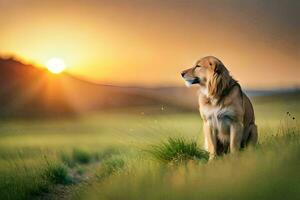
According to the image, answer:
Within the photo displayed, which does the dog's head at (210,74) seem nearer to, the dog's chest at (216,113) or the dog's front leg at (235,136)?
the dog's chest at (216,113)

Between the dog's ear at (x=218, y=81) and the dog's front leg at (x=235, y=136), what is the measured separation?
16 centimetres

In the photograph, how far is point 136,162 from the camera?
351cm

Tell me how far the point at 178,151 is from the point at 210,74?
1.27ft

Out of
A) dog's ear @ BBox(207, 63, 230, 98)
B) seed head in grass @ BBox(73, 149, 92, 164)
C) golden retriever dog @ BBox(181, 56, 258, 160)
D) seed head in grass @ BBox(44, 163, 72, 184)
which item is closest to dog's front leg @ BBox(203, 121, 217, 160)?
golden retriever dog @ BBox(181, 56, 258, 160)

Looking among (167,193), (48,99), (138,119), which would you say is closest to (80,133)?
(48,99)

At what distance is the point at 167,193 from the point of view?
108 inches

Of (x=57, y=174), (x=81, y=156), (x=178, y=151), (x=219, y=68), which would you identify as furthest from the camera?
(x=81, y=156)

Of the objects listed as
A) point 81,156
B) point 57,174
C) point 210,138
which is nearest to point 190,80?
point 210,138

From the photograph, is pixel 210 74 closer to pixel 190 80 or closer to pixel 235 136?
→ pixel 190 80

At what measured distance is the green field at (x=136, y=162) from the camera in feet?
8.77

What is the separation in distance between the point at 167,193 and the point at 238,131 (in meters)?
0.70

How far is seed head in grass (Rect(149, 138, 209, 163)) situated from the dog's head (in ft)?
0.89

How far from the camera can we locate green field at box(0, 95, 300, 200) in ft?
8.77

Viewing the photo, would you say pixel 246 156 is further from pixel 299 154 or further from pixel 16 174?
pixel 16 174
